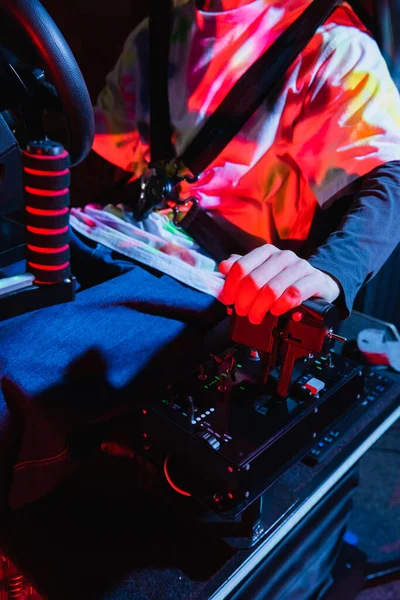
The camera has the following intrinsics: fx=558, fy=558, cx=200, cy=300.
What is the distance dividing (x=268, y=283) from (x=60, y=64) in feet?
1.12

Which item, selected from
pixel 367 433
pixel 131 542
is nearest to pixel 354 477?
pixel 367 433

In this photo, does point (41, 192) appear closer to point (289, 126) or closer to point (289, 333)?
point (289, 333)

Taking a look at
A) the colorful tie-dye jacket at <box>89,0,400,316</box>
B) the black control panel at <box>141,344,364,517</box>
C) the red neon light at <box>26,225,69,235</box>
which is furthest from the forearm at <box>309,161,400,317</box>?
the red neon light at <box>26,225,69,235</box>

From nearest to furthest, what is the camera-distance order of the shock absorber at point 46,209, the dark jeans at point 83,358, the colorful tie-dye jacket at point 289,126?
the shock absorber at point 46,209 → the dark jeans at point 83,358 → the colorful tie-dye jacket at point 289,126

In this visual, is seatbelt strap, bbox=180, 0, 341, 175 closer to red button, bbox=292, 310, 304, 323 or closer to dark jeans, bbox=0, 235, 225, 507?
dark jeans, bbox=0, 235, 225, 507

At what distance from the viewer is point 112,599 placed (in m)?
0.64

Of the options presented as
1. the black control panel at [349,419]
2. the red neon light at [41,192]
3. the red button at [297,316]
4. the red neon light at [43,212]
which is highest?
the red neon light at [41,192]

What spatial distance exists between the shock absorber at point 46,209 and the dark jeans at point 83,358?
160 mm

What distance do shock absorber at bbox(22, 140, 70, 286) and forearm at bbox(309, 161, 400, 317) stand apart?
0.33 metres

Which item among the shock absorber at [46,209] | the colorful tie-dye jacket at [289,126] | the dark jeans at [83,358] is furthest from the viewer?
the colorful tie-dye jacket at [289,126]

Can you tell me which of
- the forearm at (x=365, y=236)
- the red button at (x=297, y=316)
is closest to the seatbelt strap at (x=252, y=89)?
the forearm at (x=365, y=236)

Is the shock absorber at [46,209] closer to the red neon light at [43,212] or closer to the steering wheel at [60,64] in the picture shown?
the red neon light at [43,212]

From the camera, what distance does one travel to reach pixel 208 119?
39.0 inches

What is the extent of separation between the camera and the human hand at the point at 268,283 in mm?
592
